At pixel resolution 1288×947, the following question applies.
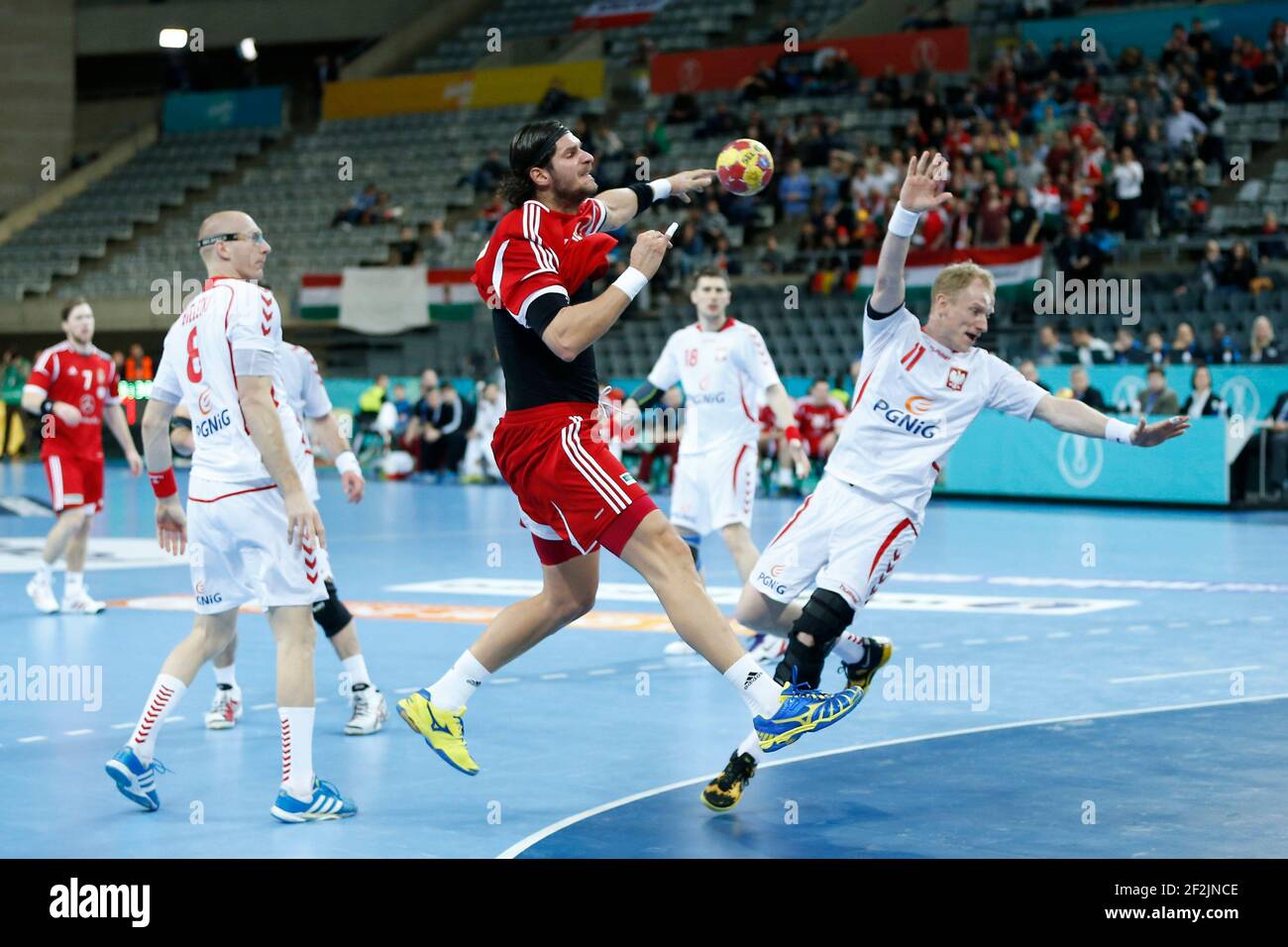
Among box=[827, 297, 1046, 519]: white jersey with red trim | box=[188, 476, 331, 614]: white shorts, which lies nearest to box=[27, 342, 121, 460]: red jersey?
box=[188, 476, 331, 614]: white shorts

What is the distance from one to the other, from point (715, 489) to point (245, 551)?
188 inches

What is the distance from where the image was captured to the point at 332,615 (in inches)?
319

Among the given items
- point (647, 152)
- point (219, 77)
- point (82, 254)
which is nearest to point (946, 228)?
point (647, 152)

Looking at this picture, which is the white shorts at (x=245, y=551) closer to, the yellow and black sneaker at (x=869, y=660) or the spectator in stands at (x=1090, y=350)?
the yellow and black sneaker at (x=869, y=660)

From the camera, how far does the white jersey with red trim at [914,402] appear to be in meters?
7.19

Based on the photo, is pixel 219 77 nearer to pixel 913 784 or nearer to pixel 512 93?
pixel 512 93

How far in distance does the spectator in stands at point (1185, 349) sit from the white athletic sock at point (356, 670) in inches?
585

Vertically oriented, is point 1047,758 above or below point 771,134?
below

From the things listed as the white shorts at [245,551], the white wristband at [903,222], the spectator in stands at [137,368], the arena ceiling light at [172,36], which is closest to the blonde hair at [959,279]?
the white wristband at [903,222]

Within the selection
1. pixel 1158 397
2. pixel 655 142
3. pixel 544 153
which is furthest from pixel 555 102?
pixel 544 153

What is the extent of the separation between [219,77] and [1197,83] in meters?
28.3

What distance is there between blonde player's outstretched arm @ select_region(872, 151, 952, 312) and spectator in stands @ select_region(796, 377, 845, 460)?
1517 cm

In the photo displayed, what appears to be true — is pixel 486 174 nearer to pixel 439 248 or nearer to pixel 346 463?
pixel 439 248

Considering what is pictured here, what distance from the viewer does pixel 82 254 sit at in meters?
38.6
